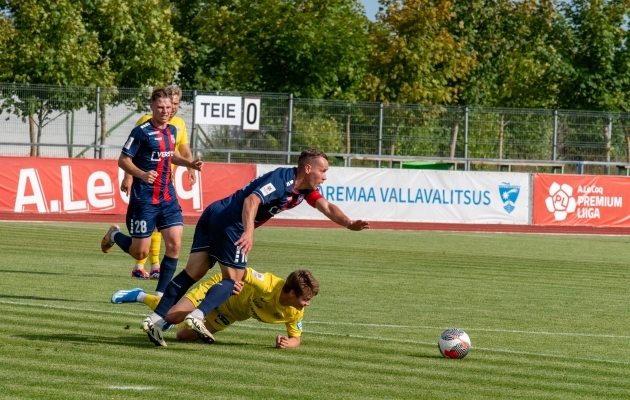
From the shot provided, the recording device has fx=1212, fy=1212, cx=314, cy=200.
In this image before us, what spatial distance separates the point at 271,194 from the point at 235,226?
0.43m

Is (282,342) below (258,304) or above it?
below

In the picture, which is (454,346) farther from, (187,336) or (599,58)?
(599,58)

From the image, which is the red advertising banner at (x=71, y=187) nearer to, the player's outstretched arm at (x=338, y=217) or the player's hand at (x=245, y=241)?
the player's outstretched arm at (x=338, y=217)

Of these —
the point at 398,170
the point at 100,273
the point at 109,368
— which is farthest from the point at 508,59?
the point at 109,368

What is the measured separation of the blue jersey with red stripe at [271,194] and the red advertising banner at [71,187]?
1973cm

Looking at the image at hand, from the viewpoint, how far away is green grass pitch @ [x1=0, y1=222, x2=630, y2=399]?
819cm

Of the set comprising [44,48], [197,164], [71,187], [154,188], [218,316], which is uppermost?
[44,48]

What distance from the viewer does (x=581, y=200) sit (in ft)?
110

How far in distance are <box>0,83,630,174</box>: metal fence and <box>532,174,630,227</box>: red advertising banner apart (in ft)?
4.71

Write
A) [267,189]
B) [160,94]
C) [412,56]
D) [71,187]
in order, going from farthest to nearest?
[412,56] < [71,187] < [160,94] < [267,189]

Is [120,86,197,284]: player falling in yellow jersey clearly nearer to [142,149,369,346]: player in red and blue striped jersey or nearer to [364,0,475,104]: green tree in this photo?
[142,149,369,346]: player in red and blue striped jersey

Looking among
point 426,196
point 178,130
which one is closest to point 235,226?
point 178,130

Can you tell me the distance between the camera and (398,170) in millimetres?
31922

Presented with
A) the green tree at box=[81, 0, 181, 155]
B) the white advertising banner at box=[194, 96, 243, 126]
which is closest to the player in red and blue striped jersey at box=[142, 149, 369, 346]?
the white advertising banner at box=[194, 96, 243, 126]
